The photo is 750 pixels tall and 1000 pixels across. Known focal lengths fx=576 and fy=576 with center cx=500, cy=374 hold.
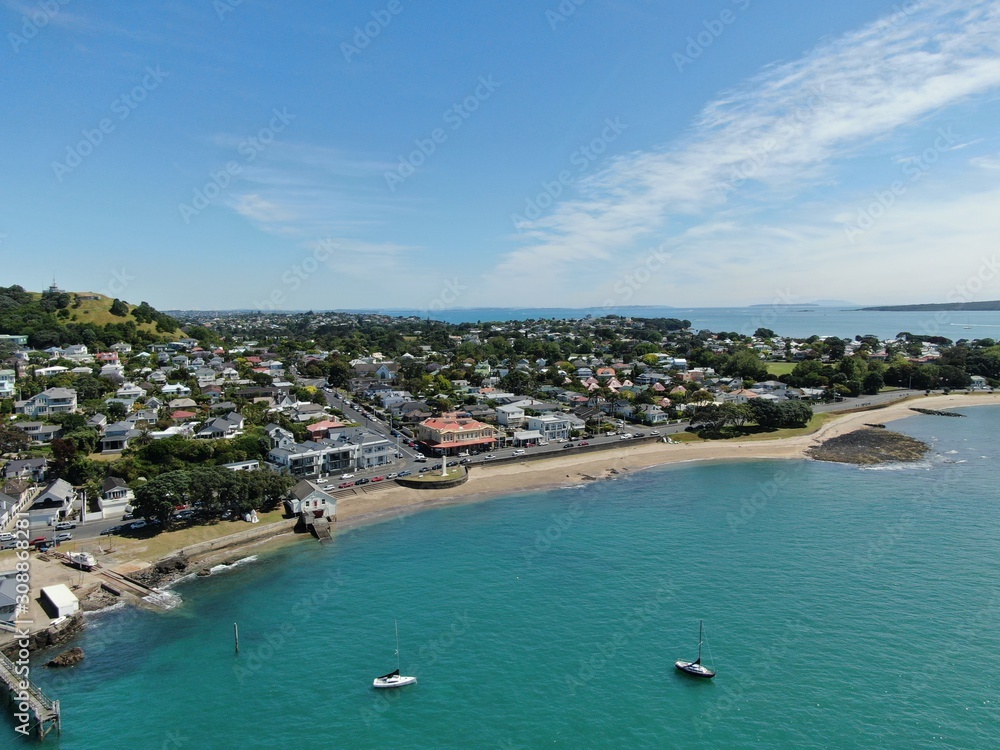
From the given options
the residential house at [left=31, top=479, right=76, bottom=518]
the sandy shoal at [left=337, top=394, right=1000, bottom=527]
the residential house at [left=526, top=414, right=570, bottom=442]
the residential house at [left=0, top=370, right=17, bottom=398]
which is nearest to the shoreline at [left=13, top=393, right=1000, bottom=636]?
the sandy shoal at [left=337, top=394, right=1000, bottom=527]

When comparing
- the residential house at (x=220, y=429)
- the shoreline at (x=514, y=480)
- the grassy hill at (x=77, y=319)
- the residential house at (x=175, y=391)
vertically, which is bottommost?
the shoreline at (x=514, y=480)

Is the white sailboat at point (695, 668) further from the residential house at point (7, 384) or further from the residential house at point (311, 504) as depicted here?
the residential house at point (7, 384)

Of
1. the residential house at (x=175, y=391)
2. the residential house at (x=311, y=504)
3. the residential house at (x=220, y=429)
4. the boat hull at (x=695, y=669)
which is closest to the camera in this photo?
the boat hull at (x=695, y=669)

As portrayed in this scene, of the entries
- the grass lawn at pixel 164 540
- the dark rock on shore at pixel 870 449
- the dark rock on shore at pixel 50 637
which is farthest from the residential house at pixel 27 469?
the dark rock on shore at pixel 870 449

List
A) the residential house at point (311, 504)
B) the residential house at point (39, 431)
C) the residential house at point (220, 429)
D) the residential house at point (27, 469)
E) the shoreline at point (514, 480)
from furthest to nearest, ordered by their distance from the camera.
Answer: the residential house at point (220, 429) → the residential house at point (39, 431) → the residential house at point (27, 469) → the residential house at point (311, 504) → the shoreline at point (514, 480)

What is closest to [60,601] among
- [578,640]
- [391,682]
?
[391,682]

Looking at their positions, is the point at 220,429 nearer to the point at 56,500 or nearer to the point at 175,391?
the point at 56,500

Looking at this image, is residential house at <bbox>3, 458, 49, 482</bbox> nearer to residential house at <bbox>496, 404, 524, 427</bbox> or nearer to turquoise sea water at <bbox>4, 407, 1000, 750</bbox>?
turquoise sea water at <bbox>4, 407, 1000, 750</bbox>

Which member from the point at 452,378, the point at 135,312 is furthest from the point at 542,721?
the point at 135,312
